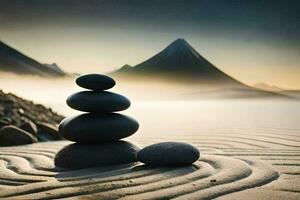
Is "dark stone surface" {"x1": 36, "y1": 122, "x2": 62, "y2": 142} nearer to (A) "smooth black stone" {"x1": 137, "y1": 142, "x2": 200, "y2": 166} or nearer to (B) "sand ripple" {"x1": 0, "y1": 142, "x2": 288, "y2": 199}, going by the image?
(B) "sand ripple" {"x1": 0, "y1": 142, "x2": 288, "y2": 199}

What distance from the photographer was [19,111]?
14.1 m

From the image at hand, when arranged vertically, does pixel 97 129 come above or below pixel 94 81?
below

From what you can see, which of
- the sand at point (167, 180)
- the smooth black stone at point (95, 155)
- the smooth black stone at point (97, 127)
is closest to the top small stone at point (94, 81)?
the smooth black stone at point (97, 127)

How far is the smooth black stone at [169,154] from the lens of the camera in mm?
5945

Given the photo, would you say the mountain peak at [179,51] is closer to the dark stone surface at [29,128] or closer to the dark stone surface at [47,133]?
the dark stone surface at [47,133]

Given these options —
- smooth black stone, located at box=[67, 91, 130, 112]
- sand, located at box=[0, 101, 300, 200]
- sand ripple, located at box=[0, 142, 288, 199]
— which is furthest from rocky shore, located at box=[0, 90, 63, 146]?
smooth black stone, located at box=[67, 91, 130, 112]

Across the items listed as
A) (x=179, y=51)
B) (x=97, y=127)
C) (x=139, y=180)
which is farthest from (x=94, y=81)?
(x=179, y=51)

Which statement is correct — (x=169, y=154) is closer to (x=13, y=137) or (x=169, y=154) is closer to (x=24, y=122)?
(x=13, y=137)

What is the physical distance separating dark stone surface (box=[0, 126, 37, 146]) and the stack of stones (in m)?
3.85

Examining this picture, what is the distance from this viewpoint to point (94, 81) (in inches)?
274

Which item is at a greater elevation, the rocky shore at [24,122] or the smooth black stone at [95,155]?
the rocky shore at [24,122]

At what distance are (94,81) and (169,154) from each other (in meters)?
1.70

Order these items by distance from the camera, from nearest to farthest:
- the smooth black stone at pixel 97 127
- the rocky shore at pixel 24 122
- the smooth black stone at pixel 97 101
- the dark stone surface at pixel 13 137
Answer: the smooth black stone at pixel 97 127
the smooth black stone at pixel 97 101
the dark stone surface at pixel 13 137
the rocky shore at pixel 24 122

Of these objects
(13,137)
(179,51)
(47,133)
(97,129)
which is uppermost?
(179,51)
